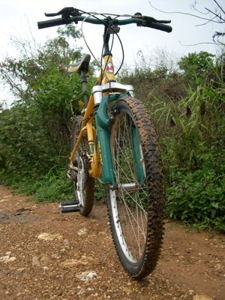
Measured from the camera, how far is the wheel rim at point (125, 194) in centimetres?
201

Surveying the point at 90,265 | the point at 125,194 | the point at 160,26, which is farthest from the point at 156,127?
the point at 90,265

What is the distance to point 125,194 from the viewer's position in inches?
84.9

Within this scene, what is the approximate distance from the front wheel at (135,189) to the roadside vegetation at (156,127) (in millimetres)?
694

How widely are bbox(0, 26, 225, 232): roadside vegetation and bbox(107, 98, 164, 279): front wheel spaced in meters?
0.69

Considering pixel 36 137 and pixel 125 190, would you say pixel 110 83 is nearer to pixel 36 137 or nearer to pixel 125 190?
pixel 125 190

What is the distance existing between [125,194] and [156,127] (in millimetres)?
1673

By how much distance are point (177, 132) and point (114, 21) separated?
1.45 m

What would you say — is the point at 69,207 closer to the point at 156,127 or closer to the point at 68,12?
the point at 156,127

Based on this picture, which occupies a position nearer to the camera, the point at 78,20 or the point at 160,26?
the point at 78,20

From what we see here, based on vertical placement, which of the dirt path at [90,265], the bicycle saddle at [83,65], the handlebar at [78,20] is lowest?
the dirt path at [90,265]

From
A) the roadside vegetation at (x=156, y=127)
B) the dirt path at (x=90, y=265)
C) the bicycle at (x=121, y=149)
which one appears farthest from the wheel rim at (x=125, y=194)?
the roadside vegetation at (x=156, y=127)

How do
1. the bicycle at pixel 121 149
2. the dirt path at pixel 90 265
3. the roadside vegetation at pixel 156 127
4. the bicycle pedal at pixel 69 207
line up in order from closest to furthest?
the dirt path at pixel 90 265
the bicycle at pixel 121 149
the roadside vegetation at pixel 156 127
the bicycle pedal at pixel 69 207

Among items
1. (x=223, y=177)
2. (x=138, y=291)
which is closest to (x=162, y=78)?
(x=223, y=177)

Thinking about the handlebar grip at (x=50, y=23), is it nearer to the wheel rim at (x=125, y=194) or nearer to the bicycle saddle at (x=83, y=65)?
the bicycle saddle at (x=83, y=65)
